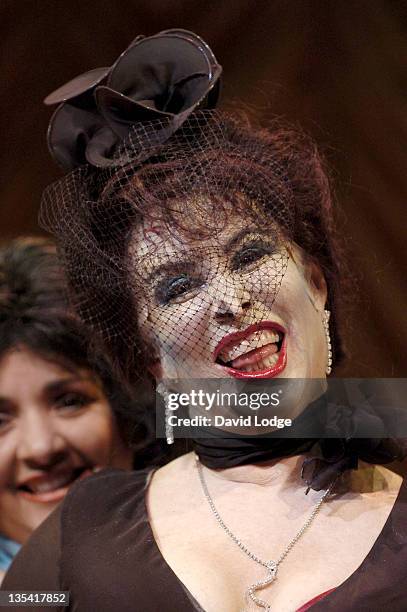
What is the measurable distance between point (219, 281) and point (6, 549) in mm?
576

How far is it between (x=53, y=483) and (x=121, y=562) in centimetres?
25

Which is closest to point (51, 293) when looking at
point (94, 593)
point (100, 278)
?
point (100, 278)

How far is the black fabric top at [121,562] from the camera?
1.02 metres

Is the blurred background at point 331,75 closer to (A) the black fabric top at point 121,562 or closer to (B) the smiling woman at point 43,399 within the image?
(B) the smiling woman at point 43,399

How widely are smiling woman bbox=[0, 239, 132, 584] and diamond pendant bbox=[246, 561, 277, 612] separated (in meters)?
0.34

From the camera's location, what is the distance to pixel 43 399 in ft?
4.28

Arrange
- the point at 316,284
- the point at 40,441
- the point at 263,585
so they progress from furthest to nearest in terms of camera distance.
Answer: the point at 40,441 < the point at 316,284 < the point at 263,585

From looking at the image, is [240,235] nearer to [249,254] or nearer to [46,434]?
[249,254]

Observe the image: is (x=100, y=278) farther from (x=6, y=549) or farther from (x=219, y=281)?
(x=6, y=549)

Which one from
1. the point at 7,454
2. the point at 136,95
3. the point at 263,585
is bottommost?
the point at 263,585

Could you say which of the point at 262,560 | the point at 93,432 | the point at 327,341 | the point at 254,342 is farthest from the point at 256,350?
the point at 93,432

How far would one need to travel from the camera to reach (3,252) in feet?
4.43

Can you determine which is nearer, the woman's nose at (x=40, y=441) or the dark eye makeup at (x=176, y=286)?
the dark eye makeup at (x=176, y=286)

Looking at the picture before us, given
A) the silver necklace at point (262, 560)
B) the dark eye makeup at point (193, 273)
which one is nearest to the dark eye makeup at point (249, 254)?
the dark eye makeup at point (193, 273)
